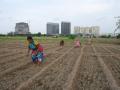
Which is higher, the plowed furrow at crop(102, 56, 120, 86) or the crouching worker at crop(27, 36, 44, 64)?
the crouching worker at crop(27, 36, 44, 64)

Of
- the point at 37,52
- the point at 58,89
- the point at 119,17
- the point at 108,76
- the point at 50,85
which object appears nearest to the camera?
the point at 58,89

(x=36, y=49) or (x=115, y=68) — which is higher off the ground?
(x=36, y=49)

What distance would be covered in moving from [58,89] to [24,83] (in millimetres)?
1244

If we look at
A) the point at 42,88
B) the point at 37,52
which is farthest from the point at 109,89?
the point at 37,52

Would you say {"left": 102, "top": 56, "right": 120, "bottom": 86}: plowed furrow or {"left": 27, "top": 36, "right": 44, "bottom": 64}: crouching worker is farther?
{"left": 27, "top": 36, "right": 44, "bottom": 64}: crouching worker

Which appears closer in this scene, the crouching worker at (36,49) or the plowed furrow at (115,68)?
the plowed furrow at (115,68)

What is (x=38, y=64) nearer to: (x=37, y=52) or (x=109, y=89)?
(x=37, y=52)

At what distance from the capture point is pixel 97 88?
23.7 ft

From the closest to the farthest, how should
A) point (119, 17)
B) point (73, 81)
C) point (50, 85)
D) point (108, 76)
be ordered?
point (50, 85), point (73, 81), point (108, 76), point (119, 17)

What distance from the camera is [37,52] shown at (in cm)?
1191

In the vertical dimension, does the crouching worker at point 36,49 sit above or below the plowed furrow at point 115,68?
above

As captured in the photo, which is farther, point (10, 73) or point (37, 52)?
point (37, 52)

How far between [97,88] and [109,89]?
14.0 inches

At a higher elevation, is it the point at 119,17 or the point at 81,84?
the point at 119,17
